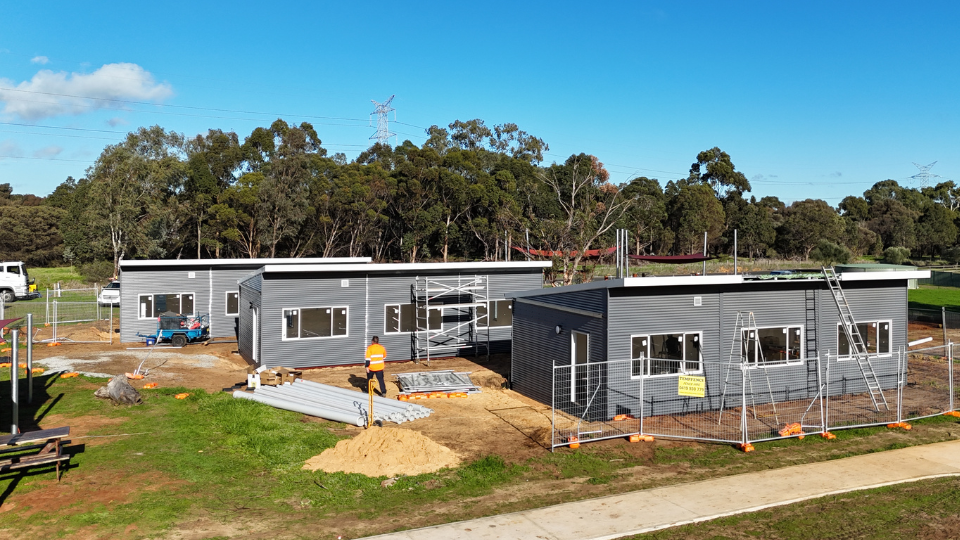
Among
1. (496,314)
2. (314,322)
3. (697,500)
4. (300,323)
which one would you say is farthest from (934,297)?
(697,500)

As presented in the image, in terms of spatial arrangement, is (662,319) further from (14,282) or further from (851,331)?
(14,282)

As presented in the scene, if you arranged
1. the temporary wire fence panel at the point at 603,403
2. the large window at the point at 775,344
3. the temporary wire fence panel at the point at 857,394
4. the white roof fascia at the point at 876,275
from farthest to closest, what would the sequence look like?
the white roof fascia at the point at 876,275 < the large window at the point at 775,344 < the temporary wire fence panel at the point at 857,394 < the temporary wire fence panel at the point at 603,403

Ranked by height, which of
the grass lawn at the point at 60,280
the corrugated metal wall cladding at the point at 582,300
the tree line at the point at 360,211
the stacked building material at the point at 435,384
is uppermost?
the tree line at the point at 360,211

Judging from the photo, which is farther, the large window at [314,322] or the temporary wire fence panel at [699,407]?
the large window at [314,322]

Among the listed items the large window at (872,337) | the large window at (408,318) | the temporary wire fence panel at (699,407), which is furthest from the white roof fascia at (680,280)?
the large window at (408,318)

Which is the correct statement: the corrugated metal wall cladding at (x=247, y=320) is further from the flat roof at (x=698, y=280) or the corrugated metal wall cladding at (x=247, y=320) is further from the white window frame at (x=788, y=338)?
the white window frame at (x=788, y=338)

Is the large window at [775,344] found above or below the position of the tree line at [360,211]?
below

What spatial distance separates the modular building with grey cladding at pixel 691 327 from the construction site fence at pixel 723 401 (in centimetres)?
6

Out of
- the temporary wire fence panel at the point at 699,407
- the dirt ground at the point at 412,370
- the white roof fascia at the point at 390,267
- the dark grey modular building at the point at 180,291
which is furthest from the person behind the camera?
the dark grey modular building at the point at 180,291

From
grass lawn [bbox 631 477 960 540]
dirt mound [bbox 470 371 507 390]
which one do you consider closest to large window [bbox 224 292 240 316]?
dirt mound [bbox 470 371 507 390]

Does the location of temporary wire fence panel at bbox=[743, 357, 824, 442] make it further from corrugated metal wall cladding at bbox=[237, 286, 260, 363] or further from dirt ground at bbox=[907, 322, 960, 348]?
corrugated metal wall cladding at bbox=[237, 286, 260, 363]

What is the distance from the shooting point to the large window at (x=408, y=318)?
23828mm

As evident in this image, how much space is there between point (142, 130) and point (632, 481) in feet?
225

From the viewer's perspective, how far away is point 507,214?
61.7m
